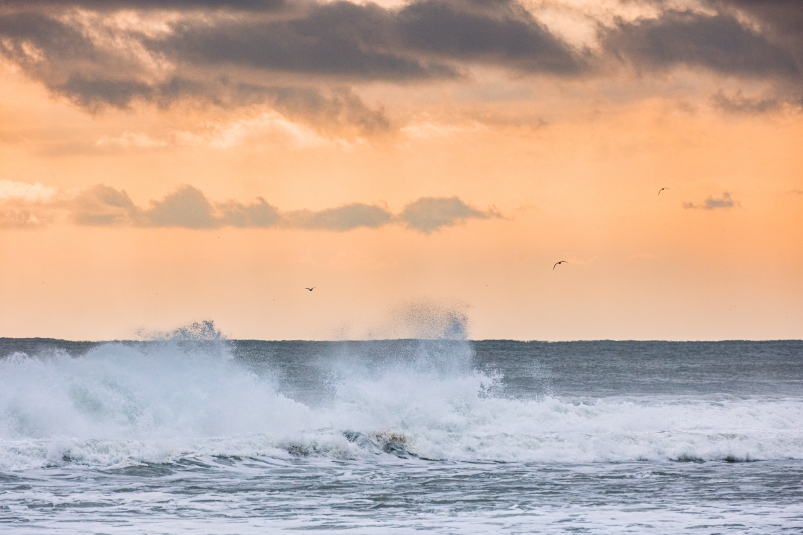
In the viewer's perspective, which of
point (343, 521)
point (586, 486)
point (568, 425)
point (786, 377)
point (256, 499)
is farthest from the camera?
point (786, 377)

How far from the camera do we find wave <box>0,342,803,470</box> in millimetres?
22250

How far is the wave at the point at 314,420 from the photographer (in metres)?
22.2

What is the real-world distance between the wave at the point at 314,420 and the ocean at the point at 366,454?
6 centimetres

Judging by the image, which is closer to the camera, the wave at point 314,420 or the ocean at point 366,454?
the ocean at point 366,454

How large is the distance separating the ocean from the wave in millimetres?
63

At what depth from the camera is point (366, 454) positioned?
22.7m

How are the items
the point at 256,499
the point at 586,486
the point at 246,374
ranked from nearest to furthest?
the point at 256,499 → the point at 586,486 → the point at 246,374

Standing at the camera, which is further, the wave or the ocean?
the wave

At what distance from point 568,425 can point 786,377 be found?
30900mm

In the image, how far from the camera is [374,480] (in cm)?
1948

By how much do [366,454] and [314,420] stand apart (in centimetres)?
349

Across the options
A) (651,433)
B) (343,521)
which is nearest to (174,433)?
(343,521)

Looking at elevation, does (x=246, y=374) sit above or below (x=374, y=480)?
above

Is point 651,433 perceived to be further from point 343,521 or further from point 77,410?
point 77,410
